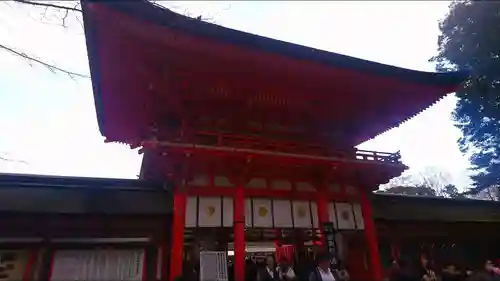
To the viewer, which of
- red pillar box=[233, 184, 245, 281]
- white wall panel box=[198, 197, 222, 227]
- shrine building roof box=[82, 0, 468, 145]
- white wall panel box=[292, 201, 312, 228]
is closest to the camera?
shrine building roof box=[82, 0, 468, 145]

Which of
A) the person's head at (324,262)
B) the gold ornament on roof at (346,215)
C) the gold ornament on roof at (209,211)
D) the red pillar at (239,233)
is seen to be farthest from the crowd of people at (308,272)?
the gold ornament on roof at (209,211)

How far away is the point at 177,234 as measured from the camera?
6.60 m

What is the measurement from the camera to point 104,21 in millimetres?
5527

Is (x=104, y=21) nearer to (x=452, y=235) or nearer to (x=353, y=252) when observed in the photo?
(x=353, y=252)

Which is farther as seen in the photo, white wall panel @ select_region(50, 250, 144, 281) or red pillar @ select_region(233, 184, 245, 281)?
red pillar @ select_region(233, 184, 245, 281)

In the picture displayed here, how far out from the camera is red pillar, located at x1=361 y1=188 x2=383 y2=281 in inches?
302

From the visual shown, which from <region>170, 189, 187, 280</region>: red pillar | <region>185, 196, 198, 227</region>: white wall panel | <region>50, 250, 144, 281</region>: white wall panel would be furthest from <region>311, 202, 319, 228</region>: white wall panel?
<region>50, 250, 144, 281</region>: white wall panel

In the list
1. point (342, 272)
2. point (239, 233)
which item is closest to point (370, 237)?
point (342, 272)

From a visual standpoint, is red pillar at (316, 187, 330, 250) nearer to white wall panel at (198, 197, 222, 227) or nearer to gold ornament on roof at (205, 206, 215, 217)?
white wall panel at (198, 197, 222, 227)

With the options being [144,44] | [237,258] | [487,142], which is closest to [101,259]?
[237,258]

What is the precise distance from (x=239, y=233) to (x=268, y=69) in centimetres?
356

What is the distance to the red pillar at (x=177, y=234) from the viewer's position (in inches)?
250

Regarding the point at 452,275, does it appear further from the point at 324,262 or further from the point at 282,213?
the point at 282,213

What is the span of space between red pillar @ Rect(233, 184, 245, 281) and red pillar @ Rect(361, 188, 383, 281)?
3021 millimetres
